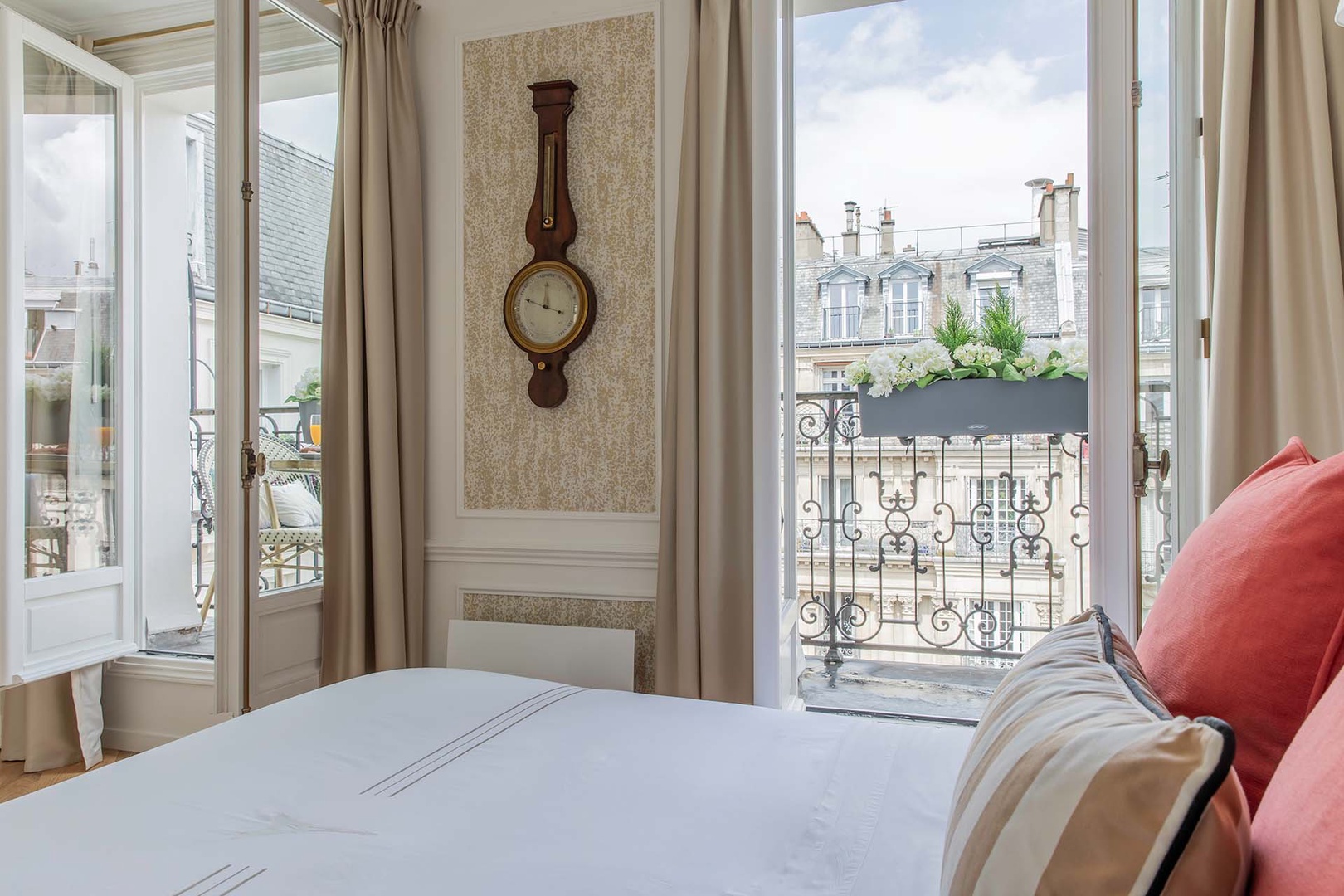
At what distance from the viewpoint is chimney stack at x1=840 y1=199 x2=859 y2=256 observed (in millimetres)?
3734

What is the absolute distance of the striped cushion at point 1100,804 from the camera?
0.48m

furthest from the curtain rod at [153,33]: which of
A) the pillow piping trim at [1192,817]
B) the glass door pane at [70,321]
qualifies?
the pillow piping trim at [1192,817]

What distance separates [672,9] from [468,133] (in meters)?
0.79

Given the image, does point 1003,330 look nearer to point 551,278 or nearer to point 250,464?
point 551,278

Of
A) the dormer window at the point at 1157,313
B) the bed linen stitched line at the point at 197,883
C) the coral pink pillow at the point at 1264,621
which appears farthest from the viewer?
the dormer window at the point at 1157,313

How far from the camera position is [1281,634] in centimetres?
71

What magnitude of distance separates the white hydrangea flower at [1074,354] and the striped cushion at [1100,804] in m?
2.76

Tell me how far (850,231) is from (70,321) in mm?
3055

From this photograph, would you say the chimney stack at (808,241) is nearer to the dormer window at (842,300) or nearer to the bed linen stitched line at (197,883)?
the dormer window at (842,300)

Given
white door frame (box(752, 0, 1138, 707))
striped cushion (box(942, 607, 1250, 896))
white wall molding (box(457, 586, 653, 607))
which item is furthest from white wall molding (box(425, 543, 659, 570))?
striped cushion (box(942, 607, 1250, 896))

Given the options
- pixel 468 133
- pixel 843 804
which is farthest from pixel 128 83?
pixel 843 804

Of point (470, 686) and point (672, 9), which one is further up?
point (672, 9)

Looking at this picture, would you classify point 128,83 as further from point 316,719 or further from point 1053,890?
point 1053,890

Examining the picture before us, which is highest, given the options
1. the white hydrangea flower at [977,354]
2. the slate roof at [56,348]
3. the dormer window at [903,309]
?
the dormer window at [903,309]
